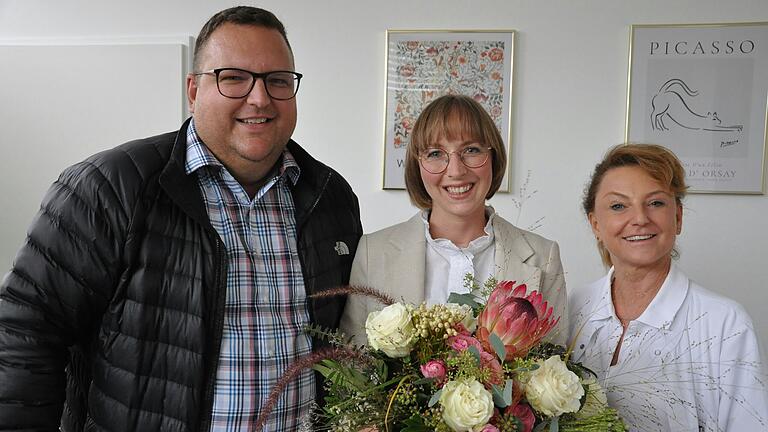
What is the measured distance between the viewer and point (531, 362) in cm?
114

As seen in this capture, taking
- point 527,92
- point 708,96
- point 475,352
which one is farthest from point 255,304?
point 708,96

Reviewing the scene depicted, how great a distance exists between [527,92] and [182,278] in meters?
2.02

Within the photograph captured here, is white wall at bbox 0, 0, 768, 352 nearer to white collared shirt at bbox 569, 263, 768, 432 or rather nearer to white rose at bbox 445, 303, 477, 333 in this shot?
white collared shirt at bbox 569, 263, 768, 432

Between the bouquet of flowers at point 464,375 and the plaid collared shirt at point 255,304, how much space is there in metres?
0.33

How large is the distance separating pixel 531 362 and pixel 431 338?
0.19 meters

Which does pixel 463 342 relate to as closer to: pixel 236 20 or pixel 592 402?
pixel 592 402

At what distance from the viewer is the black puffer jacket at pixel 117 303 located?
1403 millimetres

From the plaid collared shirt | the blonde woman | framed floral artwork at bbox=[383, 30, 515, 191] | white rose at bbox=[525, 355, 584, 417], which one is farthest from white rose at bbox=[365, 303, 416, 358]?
framed floral artwork at bbox=[383, 30, 515, 191]

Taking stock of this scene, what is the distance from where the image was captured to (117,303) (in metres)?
1.49

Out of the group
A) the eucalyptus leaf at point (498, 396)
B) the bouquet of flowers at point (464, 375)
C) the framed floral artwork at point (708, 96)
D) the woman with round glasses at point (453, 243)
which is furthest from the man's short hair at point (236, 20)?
the framed floral artwork at point (708, 96)

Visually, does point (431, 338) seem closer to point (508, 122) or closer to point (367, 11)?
point (508, 122)

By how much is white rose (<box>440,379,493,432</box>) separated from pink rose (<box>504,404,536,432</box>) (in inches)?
2.7

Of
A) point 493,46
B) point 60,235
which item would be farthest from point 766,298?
point 60,235

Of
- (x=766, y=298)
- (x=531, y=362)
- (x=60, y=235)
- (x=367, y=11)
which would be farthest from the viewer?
(x=367, y=11)
